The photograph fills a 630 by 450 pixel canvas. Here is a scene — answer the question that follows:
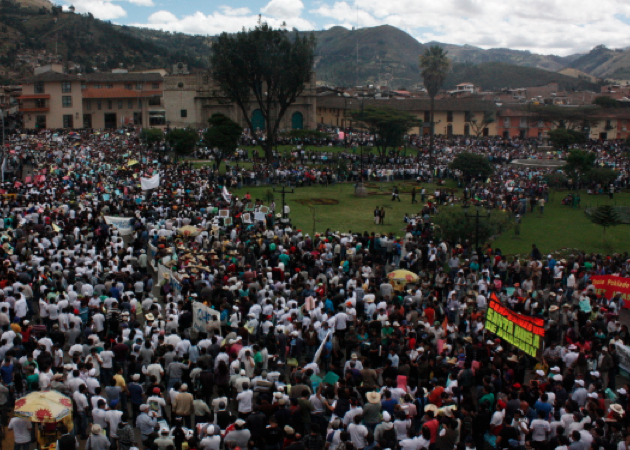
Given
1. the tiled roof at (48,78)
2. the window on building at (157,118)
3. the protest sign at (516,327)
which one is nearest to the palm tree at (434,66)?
the window on building at (157,118)

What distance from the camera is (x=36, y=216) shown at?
22.8 meters

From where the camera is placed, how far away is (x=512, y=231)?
28859 millimetres

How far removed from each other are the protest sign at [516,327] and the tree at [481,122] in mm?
63787

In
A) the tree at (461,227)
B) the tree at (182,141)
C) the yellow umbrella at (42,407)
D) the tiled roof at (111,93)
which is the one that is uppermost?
the tiled roof at (111,93)

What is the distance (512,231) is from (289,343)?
18.3 meters

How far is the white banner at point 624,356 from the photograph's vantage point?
42.1 ft

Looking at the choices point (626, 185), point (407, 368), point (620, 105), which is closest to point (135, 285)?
point (407, 368)

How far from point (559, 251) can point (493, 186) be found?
1282cm

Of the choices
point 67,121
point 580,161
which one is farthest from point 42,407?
point 67,121

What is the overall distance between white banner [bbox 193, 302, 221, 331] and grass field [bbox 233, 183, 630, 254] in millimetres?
14009

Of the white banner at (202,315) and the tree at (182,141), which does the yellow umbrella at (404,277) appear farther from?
the tree at (182,141)

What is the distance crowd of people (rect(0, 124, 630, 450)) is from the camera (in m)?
9.81

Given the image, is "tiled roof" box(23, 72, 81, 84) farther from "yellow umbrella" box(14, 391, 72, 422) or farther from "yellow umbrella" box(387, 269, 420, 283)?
"yellow umbrella" box(14, 391, 72, 422)

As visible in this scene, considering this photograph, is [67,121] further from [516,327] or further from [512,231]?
[516,327]
